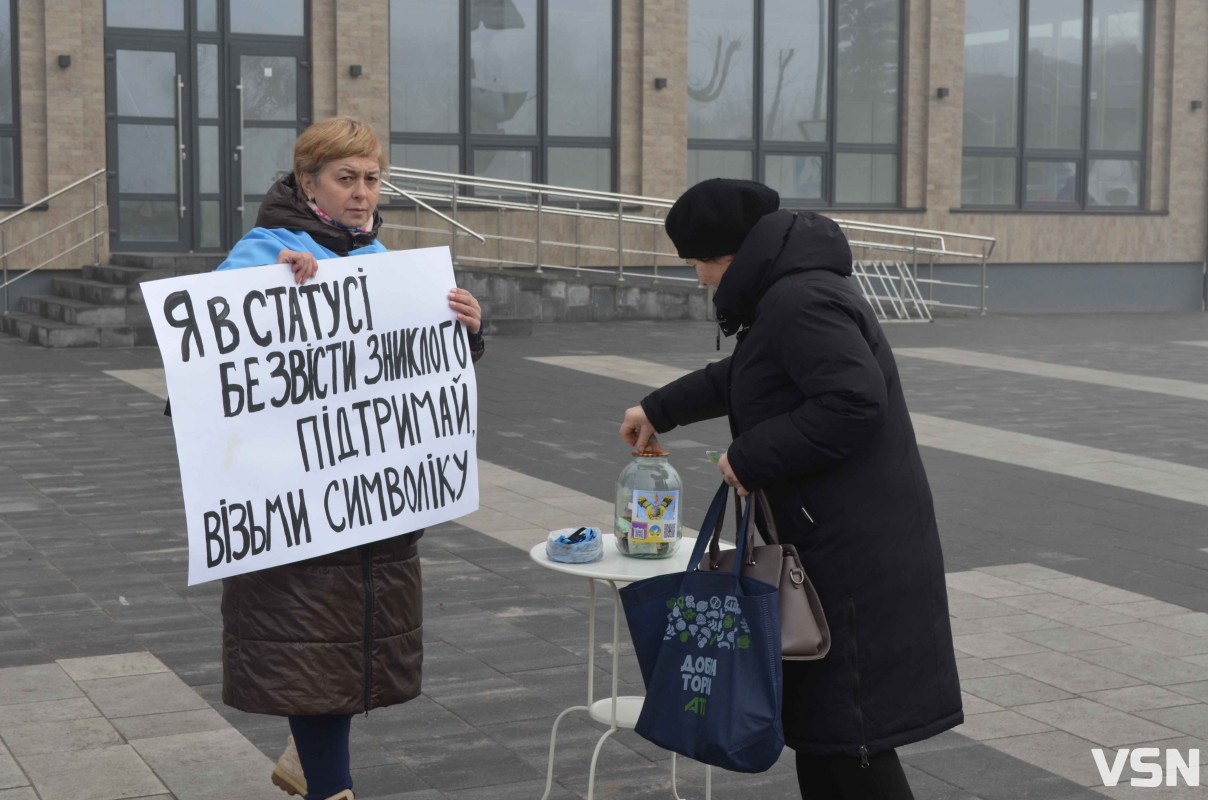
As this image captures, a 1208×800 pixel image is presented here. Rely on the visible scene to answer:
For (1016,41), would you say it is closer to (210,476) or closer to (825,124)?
(825,124)

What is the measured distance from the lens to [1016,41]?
2558 centimetres

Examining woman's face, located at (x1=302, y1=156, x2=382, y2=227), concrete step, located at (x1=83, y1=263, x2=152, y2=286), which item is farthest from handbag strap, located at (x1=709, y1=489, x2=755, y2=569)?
concrete step, located at (x1=83, y1=263, x2=152, y2=286)

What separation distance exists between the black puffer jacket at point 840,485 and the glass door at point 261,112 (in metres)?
17.9

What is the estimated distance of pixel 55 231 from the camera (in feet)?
62.5

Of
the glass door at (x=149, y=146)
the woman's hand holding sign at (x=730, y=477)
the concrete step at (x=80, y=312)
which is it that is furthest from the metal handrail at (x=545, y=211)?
the woman's hand holding sign at (x=730, y=477)

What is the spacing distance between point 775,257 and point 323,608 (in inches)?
53.5

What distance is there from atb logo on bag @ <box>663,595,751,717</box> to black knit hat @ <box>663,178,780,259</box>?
29.5 inches

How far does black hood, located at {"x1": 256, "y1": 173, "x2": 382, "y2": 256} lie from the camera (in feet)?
12.1

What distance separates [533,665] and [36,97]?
1584cm

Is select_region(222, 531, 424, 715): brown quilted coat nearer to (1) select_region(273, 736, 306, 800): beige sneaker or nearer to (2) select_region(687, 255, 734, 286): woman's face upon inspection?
(1) select_region(273, 736, 306, 800): beige sneaker

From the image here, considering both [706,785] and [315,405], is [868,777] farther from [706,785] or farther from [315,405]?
[315,405]

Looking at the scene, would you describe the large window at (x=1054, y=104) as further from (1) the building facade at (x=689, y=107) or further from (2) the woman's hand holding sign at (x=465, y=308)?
(2) the woman's hand holding sign at (x=465, y=308)

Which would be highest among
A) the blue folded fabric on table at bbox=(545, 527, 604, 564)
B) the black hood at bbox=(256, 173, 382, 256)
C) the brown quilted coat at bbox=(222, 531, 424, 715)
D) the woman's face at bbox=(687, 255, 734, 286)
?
the black hood at bbox=(256, 173, 382, 256)

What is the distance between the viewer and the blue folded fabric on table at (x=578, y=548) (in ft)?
12.9
